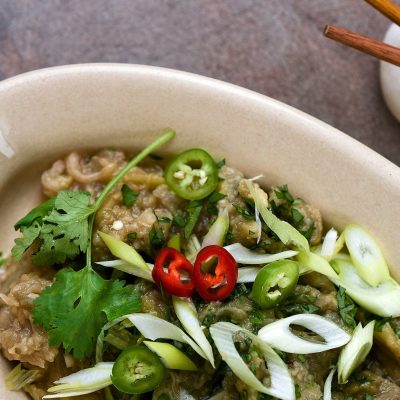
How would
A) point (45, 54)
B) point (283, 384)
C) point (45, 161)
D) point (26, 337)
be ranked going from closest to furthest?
point (283, 384) < point (26, 337) < point (45, 161) < point (45, 54)

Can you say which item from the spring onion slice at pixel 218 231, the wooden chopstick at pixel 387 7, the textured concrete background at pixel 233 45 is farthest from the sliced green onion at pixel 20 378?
the wooden chopstick at pixel 387 7

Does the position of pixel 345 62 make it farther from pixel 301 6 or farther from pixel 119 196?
pixel 119 196

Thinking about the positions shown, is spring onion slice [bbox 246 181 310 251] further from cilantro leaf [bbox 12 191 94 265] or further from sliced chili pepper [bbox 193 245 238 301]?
cilantro leaf [bbox 12 191 94 265]

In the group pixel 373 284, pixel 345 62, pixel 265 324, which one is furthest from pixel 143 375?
pixel 345 62

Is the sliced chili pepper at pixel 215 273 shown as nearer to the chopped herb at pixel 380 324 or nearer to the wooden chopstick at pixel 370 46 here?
the chopped herb at pixel 380 324

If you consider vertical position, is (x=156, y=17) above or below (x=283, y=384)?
above
